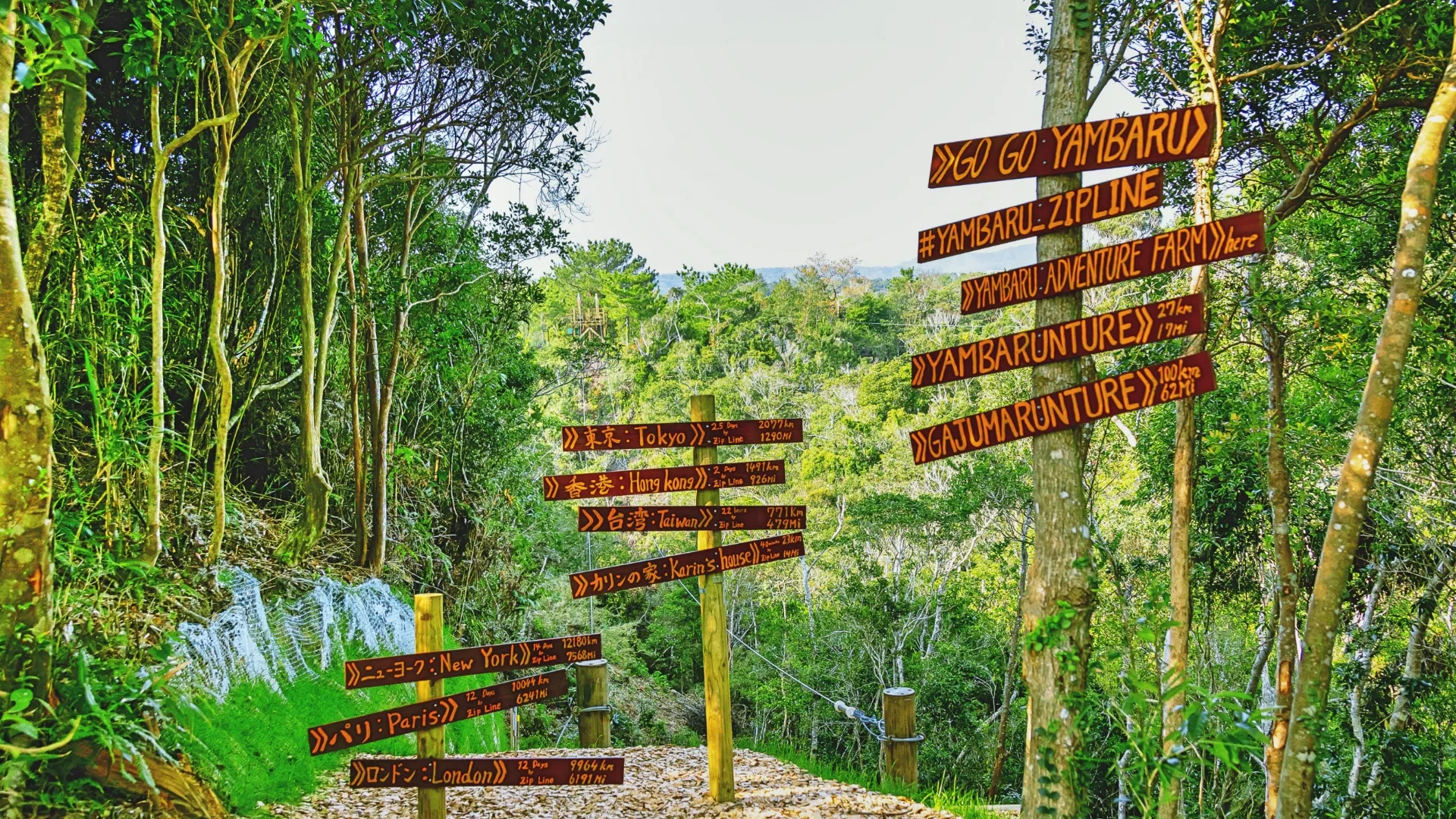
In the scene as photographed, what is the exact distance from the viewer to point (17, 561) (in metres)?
2.88

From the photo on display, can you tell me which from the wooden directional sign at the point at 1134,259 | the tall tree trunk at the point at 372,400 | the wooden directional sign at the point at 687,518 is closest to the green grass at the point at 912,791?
the wooden directional sign at the point at 687,518

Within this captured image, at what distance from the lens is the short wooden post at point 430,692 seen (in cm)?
362

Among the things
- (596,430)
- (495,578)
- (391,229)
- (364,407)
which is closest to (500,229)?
(391,229)

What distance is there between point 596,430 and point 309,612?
3182 millimetres

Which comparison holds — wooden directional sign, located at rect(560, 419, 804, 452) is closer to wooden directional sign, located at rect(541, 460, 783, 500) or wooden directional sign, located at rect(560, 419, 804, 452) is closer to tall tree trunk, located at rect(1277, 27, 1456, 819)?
wooden directional sign, located at rect(541, 460, 783, 500)

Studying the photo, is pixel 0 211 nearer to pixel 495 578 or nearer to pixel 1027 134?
pixel 1027 134

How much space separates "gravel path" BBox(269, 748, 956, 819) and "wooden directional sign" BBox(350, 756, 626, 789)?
0.85 meters

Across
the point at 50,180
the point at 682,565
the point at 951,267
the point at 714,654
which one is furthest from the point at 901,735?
the point at 951,267

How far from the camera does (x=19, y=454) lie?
9.52 feet

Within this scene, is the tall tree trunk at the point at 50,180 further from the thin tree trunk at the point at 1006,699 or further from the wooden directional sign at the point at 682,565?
the thin tree trunk at the point at 1006,699

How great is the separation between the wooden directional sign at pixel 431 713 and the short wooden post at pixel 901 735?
244 cm

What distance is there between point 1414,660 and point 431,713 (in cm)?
894

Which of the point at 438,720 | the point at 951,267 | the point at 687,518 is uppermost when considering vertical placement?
the point at 951,267

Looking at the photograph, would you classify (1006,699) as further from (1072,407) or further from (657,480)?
(1072,407)
